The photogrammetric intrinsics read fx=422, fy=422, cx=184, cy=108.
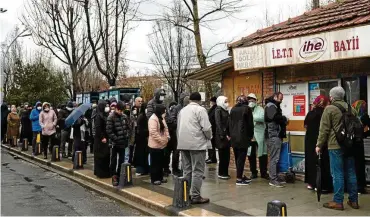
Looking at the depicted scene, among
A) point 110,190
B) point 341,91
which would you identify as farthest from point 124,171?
point 341,91

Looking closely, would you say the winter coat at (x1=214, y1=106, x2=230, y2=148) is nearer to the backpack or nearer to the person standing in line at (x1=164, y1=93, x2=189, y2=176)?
the person standing in line at (x1=164, y1=93, x2=189, y2=176)

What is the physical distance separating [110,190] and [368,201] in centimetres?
499

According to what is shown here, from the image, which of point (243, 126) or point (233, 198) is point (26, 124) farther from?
point (233, 198)

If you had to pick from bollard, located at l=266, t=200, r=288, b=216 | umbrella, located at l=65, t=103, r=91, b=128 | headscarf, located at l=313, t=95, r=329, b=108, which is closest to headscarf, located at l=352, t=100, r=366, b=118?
headscarf, located at l=313, t=95, r=329, b=108

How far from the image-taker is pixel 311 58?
7691 mm

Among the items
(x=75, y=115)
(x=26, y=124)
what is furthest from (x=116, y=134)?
(x=26, y=124)

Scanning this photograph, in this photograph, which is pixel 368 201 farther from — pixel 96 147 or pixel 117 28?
pixel 117 28

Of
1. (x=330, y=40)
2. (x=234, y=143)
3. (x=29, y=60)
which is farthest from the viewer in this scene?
(x=29, y=60)

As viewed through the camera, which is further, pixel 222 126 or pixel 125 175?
pixel 222 126

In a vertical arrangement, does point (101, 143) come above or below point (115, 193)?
above

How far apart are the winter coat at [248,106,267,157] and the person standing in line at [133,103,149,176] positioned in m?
2.51

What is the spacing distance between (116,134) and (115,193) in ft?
4.09

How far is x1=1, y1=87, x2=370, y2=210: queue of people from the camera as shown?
656cm

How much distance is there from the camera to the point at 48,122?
13.4 metres
